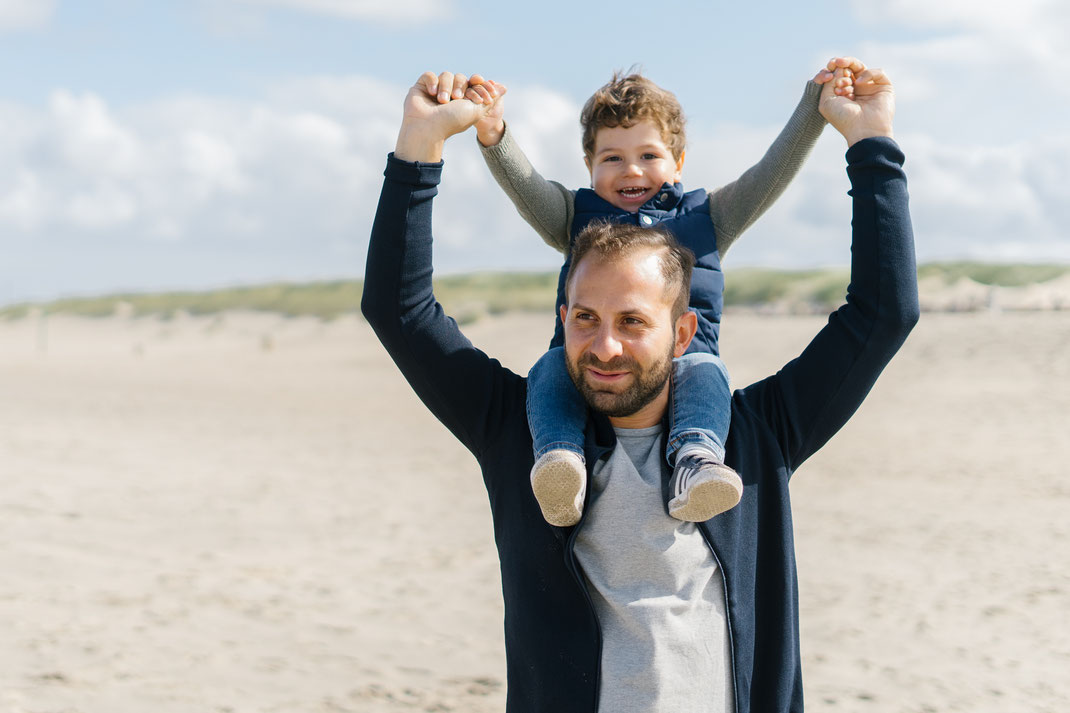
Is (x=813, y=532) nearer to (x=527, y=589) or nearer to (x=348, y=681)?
(x=348, y=681)

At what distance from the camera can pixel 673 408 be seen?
2.31 m

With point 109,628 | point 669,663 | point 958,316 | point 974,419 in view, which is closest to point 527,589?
point 669,663

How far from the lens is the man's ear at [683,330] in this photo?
92.5 inches

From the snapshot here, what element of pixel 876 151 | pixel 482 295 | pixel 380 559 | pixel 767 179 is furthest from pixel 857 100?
pixel 482 295

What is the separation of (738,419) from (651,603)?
0.51 metres

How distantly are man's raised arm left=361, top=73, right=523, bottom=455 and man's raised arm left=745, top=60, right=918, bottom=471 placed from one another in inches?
26.7

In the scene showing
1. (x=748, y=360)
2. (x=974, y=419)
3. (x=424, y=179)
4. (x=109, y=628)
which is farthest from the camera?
(x=748, y=360)

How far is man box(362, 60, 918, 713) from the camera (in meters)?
2.13

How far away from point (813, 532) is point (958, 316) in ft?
64.4

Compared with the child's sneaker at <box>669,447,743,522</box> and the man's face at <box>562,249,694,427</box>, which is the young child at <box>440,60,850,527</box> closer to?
the child's sneaker at <box>669,447,743,522</box>

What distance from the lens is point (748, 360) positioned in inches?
1031

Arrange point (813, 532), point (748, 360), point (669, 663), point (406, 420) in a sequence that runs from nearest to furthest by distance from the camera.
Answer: point (669, 663)
point (813, 532)
point (406, 420)
point (748, 360)

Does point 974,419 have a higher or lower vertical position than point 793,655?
higher

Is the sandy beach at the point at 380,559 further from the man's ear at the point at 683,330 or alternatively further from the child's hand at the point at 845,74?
the child's hand at the point at 845,74
